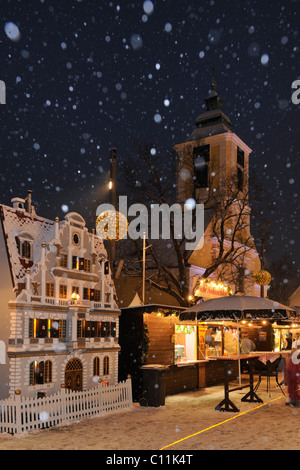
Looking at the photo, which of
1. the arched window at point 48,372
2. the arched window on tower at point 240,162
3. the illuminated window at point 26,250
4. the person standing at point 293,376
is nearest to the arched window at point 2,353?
the arched window at point 48,372

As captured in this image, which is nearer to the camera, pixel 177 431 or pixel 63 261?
pixel 177 431

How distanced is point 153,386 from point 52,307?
4340mm

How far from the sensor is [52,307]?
14750 mm

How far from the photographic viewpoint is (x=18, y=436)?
11.3 meters

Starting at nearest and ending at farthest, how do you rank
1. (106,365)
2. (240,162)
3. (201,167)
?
1. (106,365)
2. (201,167)
3. (240,162)

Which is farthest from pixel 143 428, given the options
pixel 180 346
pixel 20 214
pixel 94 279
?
pixel 180 346

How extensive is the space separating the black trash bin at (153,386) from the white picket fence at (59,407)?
75 centimetres

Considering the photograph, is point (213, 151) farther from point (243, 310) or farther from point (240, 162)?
point (243, 310)

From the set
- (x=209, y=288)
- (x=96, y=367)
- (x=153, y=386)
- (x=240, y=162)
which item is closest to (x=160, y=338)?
(x=153, y=386)

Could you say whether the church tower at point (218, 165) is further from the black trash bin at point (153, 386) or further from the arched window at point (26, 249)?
the arched window at point (26, 249)

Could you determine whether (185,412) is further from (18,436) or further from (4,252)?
(4,252)

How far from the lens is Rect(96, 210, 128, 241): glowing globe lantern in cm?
1709

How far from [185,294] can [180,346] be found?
17.5ft

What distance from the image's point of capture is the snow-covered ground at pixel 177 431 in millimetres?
10430
